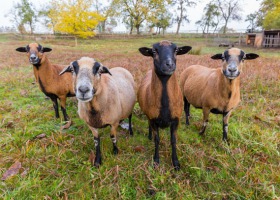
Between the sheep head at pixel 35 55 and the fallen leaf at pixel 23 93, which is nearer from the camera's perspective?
the sheep head at pixel 35 55

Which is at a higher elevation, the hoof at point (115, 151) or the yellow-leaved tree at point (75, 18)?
the yellow-leaved tree at point (75, 18)

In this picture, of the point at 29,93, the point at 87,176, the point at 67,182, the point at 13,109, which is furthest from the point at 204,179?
the point at 29,93

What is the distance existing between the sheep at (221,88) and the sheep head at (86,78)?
2.16 m

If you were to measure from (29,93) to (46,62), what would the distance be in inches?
99.0

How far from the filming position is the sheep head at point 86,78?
231 centimetres

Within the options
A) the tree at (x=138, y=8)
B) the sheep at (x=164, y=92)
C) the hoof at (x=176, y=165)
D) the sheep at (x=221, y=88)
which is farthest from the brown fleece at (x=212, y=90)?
the tree at (x=138, y=8)

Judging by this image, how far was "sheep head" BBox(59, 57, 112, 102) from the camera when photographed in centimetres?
231

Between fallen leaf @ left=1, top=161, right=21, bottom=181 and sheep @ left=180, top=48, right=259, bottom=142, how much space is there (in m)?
3.36

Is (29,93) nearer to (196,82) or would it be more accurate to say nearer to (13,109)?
(13,109)

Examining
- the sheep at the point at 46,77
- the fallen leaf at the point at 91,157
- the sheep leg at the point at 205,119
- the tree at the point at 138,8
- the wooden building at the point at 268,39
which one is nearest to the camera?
the fallen leaf at the point at 91,157

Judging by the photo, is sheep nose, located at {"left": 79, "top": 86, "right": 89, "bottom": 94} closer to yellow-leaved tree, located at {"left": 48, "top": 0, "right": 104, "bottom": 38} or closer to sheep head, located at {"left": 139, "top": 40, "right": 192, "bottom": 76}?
sheep head, located at {"left": 139, "top": 40, "right": 192, "bottom": 76}

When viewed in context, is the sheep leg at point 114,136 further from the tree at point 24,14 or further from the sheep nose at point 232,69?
the tree at point 24,14

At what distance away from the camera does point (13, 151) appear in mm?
3184

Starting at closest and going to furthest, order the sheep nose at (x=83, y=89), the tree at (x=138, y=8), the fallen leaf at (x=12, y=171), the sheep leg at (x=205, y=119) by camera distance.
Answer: the sheep nose at (x=83, y=89) < the fallen leaf at (x=12, y=171) < the sheep leg at (x=205, y=119) < the tree at (x=138, y=8)
